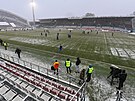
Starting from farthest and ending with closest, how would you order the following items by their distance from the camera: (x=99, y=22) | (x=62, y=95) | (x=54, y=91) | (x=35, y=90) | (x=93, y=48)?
(x=99, y=22)
(x=93, y=48)
(x=35, y=90)
(x=54, y=91)
(x=62, y=95)

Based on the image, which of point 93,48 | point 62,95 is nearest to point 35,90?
point 62,95

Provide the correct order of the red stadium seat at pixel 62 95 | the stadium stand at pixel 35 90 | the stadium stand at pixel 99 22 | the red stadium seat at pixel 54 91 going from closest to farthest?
the stadium stand at pixel 35 90
the red stadium seat at pixel 62 95
the red stadium seat at pixel 54 91
the stadium stand at pixel 99 22

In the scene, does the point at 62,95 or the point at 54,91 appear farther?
the point at 54,91

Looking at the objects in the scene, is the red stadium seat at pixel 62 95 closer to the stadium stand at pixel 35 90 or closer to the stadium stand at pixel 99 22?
the stadium stand at pixel 35 90

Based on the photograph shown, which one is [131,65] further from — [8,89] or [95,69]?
[8,89]

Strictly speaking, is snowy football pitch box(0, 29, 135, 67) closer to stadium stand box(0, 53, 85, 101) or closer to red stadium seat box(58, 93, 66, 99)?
stadium stand box(0, 53, 85, 101)

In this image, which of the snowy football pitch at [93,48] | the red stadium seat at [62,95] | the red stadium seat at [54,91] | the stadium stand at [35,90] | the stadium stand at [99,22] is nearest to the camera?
the stadium stand at [35,90]

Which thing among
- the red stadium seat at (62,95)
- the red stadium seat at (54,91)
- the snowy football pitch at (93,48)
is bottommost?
the red stadium seat at (62,95)

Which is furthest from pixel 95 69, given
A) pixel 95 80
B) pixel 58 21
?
pixel 58 21

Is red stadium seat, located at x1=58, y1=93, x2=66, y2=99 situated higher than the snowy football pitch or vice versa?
the snowy football pitch

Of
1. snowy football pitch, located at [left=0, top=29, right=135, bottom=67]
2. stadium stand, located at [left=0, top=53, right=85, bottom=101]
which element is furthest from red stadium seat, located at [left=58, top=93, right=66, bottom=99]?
snowy football pitch, located at [left=0, top=29, right=135, bottom=67]

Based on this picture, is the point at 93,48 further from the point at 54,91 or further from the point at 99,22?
the point at 99,22

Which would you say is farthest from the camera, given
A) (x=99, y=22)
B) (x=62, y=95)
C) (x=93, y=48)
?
(x=99, y=22)

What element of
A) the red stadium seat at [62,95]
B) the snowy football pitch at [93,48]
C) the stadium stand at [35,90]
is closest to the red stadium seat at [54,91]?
the stadium stand at [35,90]
